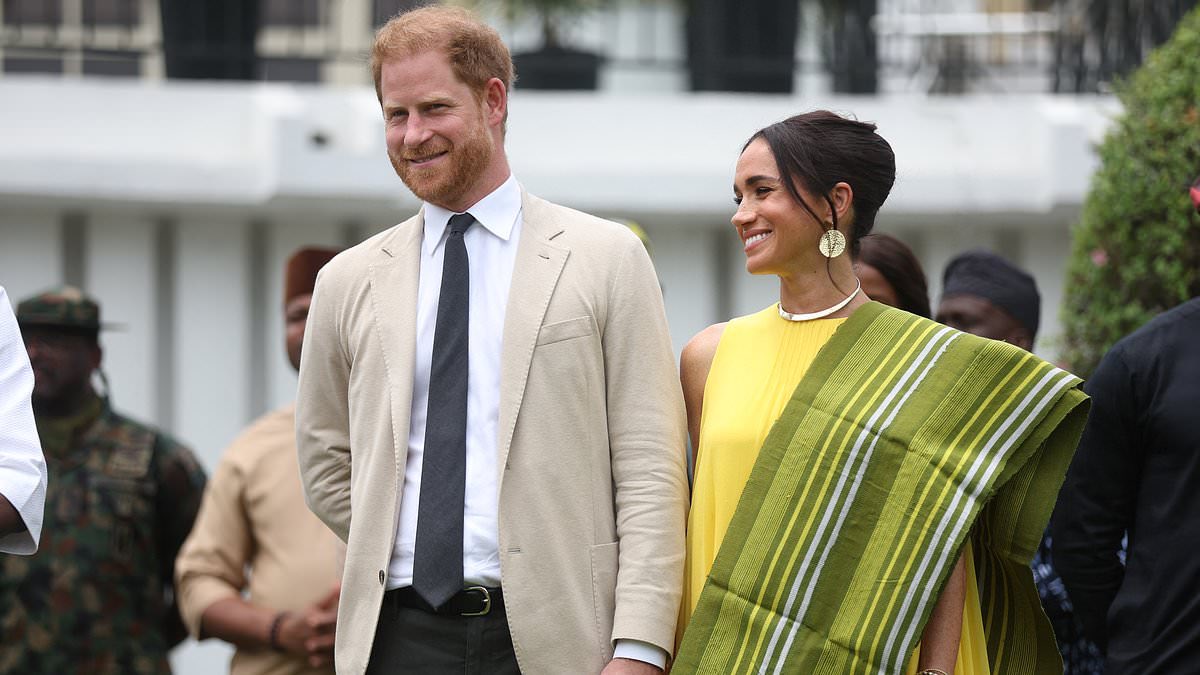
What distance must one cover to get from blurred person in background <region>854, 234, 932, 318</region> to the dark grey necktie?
151 cm

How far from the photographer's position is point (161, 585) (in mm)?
5715

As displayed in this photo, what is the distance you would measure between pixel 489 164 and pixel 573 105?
447 cm

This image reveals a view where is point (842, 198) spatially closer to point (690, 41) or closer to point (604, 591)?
point (604, 591)

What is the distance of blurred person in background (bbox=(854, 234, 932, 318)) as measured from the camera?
459cm

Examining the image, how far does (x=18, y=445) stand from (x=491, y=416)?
0.90 metres

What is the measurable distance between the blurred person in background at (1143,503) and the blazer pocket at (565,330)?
130cm

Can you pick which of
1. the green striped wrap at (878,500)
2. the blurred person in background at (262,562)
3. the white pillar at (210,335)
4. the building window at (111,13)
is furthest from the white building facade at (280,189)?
the green striped wrap at (878,500)

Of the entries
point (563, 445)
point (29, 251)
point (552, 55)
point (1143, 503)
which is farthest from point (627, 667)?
point (552, 55)

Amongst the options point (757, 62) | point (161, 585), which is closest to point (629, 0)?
point (757, 62)

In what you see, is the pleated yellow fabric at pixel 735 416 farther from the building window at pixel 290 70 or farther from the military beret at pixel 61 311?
the building window at pixel 290 70

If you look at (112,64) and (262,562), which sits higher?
(112,64)

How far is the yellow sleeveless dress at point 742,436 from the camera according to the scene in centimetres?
342

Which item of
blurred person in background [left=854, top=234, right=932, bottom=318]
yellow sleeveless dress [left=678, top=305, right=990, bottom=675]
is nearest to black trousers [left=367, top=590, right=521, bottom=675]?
yellow sleeveless dress [left=678, top=305, right=990, bottom=675]

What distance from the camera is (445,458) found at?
333 centimetres
